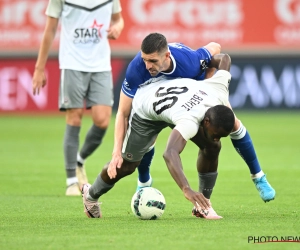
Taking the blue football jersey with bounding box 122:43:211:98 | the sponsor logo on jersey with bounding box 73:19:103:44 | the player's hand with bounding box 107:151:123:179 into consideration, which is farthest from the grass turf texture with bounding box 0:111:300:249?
the sponsor logo on jersey with bounding box 73:19:103:44

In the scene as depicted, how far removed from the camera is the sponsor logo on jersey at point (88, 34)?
32.9 feet

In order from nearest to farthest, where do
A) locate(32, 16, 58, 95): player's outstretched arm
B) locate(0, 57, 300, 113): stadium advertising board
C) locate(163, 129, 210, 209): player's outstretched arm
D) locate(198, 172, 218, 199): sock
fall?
1. locate(163, 129, 210, 209): player's outstretched arm
2. locate(198, 172, 218, 199): sock
3. locate(32, 16, 58, 95): player's outstretched arm
4. locate(0, 57, 300, 113): stadium advertising board

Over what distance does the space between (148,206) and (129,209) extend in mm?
880

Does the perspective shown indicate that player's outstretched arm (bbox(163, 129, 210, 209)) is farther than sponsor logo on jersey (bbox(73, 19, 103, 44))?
No

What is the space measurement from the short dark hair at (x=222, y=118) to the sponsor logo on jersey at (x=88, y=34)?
3767 millimetres

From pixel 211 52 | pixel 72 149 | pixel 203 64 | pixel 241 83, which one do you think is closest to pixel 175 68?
pixel 203 64

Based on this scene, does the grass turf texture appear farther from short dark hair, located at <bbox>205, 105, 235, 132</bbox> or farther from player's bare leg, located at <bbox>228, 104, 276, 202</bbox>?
short dark hair, located at <bbox>205, 105, 235, 132</bbox>

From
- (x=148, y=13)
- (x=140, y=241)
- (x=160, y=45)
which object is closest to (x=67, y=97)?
(x=160, y=45)

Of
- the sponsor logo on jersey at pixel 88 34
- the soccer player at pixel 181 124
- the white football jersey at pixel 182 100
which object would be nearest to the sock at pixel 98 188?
the soccer player at pixel 181 124

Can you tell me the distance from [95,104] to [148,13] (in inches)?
523

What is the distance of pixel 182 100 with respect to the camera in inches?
271

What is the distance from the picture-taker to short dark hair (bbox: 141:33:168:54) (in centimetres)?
709

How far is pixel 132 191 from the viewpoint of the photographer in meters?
9.89

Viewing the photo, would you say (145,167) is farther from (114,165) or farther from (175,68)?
(175,68)
